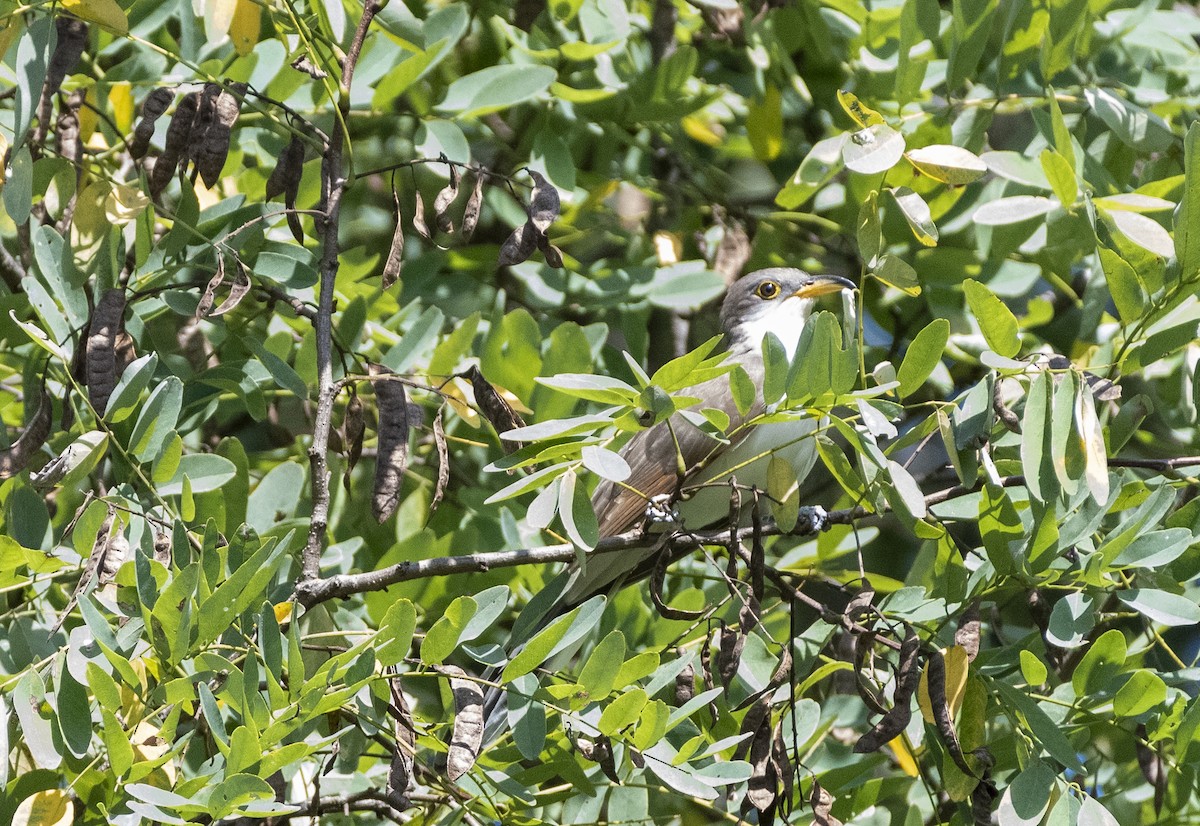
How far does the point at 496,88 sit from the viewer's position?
4074mm

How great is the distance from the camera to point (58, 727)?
259 centimetres

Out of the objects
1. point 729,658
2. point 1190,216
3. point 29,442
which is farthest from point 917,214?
point 29,442

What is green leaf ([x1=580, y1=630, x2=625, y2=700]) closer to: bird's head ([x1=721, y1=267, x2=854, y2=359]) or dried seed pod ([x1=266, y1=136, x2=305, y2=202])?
dried seed pod ([x1=266, y1=136, x2=305, y2=202])

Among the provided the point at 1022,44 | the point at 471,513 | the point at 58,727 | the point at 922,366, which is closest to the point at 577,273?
the point at 471,513

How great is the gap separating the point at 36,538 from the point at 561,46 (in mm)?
2360

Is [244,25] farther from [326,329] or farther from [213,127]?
[326,329]

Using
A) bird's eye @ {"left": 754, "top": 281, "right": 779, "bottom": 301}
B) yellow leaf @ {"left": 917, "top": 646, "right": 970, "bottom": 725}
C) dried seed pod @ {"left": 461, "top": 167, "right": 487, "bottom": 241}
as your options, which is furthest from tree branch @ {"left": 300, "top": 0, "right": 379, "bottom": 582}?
bird's eye @ {"left": 754, "top": 281, "right": 779, "bottom": 301}

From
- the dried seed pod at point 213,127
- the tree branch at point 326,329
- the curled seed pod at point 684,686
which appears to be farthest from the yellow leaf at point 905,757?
the dried seed pod at point 213,127

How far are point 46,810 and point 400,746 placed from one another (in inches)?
27.1

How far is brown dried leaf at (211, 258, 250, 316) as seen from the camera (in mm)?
2783

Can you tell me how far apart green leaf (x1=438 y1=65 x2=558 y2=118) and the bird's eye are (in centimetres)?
193

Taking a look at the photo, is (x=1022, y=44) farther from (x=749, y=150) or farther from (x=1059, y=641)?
(x=1059, y=641)

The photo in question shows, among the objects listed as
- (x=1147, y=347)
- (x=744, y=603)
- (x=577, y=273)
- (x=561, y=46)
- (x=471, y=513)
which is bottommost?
(x=471, y=513)

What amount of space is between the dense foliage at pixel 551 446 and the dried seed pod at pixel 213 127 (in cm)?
1
